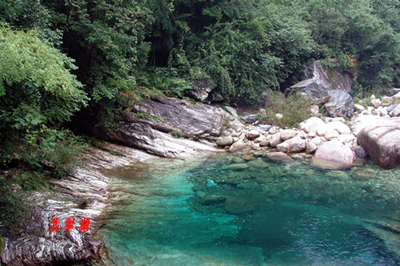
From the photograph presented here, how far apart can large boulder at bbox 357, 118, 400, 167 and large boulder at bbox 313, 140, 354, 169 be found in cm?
64

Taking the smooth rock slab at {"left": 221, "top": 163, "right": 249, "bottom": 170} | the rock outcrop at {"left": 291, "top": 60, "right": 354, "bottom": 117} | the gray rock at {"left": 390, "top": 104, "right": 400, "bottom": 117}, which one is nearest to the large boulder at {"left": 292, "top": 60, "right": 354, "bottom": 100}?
the rock outcrop at {"left": 291, "top": 60, "right": 354, "bottom": 117}

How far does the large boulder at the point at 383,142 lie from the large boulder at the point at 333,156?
64 cm

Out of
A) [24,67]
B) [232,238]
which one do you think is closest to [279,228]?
[232,238]

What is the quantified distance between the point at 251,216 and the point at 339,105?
10.7m

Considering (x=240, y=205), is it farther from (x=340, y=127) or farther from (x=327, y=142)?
(x=340, y=127)

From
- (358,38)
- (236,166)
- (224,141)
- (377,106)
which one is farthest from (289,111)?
(358,38)

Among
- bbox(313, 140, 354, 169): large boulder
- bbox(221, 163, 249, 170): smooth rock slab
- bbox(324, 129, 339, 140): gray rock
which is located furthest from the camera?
bbox(324, 129, 339, 140): gray rock

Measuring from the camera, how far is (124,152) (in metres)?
8.17

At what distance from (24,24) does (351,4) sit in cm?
2033

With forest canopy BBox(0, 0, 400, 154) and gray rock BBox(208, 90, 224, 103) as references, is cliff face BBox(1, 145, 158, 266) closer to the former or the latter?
forest canopy BBox(0, 0, 400, 154)

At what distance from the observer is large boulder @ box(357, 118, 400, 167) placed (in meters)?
7.32

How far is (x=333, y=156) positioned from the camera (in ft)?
27.2

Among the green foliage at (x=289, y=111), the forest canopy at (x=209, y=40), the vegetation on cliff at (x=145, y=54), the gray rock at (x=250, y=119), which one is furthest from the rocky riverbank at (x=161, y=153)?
the forest canopy at (x=209, y=40)

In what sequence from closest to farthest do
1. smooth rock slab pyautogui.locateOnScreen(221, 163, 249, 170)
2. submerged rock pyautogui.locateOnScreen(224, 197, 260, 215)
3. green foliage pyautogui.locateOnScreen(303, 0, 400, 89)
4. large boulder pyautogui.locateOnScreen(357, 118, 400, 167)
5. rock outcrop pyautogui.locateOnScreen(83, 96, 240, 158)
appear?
submerged rock pyautogui.locateOnScreen(224, 197, 260, 215), large boulder pyautogui.locateOnScreen(357, 118, 400, 167), smooth rock slab pyautogui.locateOnScreen(221, 163, 249, 170), rock outcrop pyautogui.locateOnScreen(83, 96, 240, 158), green foliage pyautogui.locateOnScreen(303, 0, 400, 89)
